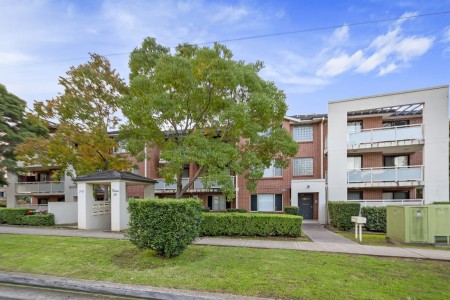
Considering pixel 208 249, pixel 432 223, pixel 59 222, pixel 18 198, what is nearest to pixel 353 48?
pixel 432 223

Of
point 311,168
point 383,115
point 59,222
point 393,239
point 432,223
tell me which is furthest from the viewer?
point 311,168

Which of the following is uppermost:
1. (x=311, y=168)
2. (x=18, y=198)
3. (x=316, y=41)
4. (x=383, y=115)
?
(x=316, y=41)

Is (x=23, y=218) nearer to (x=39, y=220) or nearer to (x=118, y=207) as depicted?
(x=39, y=220)

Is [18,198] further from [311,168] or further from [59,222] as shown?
[311,168]

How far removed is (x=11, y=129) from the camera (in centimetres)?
1939

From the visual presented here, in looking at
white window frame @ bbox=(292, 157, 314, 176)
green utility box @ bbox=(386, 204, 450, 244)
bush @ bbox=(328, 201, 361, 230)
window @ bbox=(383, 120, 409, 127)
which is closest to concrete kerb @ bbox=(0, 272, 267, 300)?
green utility box @ bbox=(386, 204, 450, 244)

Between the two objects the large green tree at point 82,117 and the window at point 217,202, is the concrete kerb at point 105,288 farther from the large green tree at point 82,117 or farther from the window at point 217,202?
the window at point 217,202

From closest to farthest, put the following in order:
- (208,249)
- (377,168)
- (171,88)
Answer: (208,249), (171,88), (377,168)

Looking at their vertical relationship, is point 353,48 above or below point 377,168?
above

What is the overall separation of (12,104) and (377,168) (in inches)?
1099

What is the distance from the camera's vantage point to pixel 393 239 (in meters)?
11.4

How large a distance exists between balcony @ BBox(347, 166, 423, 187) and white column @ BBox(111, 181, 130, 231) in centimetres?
1483

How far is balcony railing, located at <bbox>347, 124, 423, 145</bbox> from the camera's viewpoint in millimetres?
17000

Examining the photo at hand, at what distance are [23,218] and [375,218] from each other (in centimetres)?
2102
